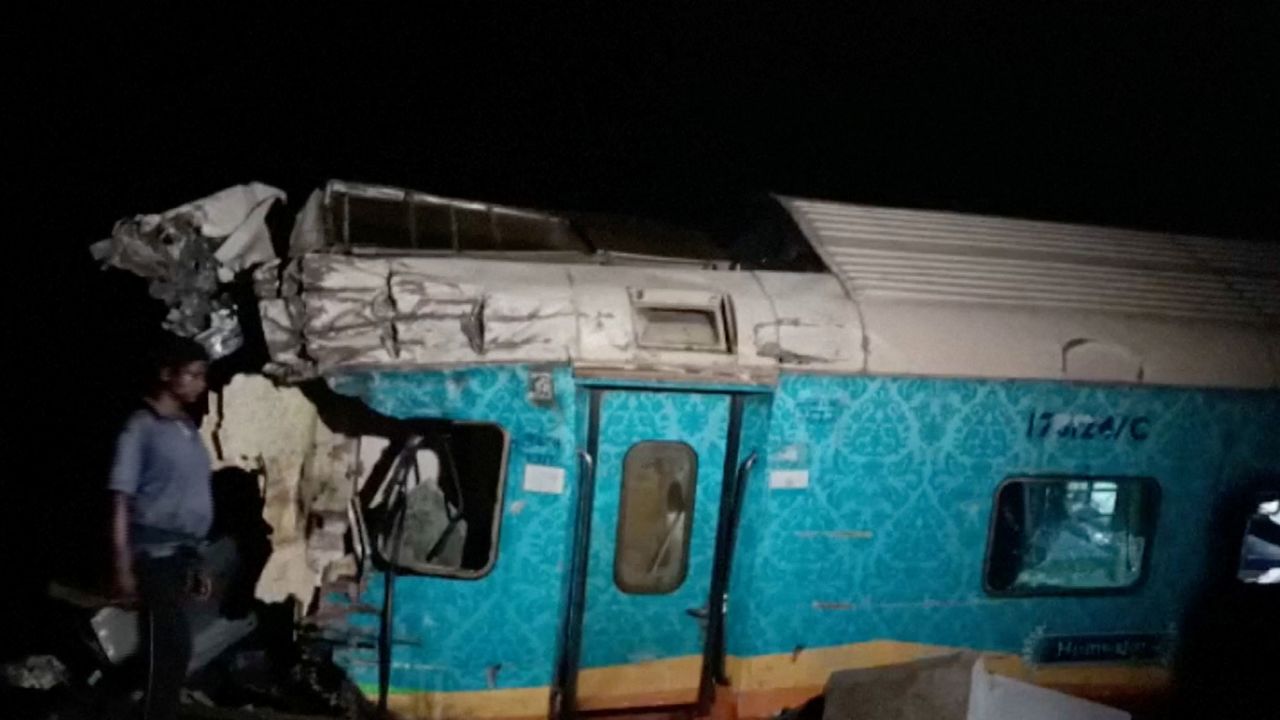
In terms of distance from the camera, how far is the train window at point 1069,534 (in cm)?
583

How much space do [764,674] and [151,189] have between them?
15251 mm

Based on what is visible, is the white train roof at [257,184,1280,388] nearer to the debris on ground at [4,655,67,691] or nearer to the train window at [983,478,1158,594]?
the train window at [983,478,1158,594]

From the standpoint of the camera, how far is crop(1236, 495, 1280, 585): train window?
6.32 metres

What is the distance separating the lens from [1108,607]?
6.09 m

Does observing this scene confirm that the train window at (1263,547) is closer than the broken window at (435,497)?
No

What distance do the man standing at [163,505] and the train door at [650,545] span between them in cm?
208

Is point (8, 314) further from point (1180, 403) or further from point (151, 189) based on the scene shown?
point (1180, 403)

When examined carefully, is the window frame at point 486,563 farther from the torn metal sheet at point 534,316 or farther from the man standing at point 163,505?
the man standing at point 163,505

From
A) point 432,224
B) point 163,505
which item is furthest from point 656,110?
point 163,505

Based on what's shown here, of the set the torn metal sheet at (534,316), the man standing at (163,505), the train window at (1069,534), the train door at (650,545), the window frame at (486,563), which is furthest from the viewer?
the train window at (1069,534)

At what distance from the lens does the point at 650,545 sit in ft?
17.3

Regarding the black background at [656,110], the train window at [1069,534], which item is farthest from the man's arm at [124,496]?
the black background at [656,110]

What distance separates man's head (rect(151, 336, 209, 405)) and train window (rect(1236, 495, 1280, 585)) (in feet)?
22.0

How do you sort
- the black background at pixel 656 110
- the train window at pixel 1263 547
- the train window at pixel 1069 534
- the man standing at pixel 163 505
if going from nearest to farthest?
the man standing at pixel 163 505, the train window at pixel 1069 534, the train window at pixel 1263 547, the black background at pixel 656 110
